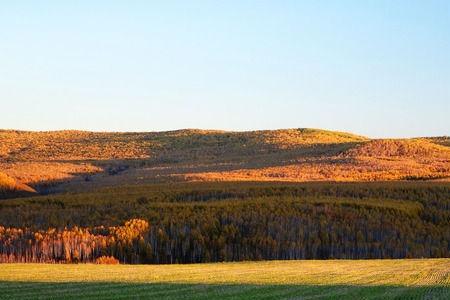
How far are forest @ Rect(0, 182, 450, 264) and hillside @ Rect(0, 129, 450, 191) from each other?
2959 centimetres

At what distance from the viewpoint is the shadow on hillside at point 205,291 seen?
69.4 feet

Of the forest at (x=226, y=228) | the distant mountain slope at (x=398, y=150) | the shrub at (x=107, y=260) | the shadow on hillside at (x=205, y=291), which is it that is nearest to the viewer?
the shadow on hillside at (x=205, y=291)

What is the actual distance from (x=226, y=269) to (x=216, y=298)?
31.8 feet

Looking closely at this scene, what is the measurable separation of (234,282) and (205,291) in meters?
2.55

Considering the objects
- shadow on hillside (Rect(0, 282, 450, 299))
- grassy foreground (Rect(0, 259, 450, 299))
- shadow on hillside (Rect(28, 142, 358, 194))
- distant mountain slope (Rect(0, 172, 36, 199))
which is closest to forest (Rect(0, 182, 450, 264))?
grassy foreground (Rect(0, 259, 450, 299))

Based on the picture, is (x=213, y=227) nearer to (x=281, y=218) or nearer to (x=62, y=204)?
(x=281, y=218)

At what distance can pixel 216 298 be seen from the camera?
20.8m

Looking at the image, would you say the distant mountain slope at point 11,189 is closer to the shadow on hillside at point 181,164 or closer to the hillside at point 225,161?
the shadow on hillside at point 181,164

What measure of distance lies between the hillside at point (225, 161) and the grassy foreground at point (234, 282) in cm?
6218

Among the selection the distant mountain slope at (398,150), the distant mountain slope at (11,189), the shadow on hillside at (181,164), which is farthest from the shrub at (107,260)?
the distant mountain slope at (398,150)

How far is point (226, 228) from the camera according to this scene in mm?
49281

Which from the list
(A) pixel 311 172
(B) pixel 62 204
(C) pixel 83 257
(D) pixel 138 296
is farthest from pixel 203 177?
(D) pixel 138 296

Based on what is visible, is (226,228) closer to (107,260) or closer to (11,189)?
(107,260)

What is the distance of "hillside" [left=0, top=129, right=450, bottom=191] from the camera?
102125mm
